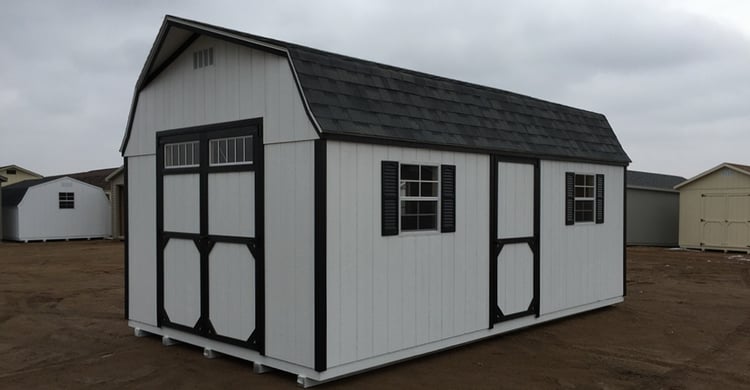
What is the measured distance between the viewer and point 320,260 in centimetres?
525

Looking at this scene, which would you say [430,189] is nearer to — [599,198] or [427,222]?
[427,222]

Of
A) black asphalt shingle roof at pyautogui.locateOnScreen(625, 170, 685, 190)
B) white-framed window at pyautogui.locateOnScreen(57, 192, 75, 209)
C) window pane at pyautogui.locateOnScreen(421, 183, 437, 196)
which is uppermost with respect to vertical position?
black asphalt shingle roof at pyautogui.locateOnScreen(625, 170, 685, 190)

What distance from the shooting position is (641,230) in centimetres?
2277

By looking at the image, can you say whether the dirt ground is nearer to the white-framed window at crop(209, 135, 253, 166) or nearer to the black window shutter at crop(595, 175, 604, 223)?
the black window shutter at crop(595, 175, 604, 223)

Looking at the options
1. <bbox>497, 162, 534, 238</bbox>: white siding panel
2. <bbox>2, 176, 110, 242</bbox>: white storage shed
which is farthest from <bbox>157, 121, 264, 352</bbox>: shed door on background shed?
<bbox>2, 176, 110, 242</bbox>: white storage shed

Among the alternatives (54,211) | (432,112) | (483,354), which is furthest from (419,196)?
(54,211)

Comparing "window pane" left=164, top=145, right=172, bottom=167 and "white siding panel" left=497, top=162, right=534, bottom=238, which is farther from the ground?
"window pane" left=164, top=145, right=172, bottom=167

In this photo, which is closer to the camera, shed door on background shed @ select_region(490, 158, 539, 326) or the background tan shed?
shed door on background shed @ select_region(490, 158, 539, 326)

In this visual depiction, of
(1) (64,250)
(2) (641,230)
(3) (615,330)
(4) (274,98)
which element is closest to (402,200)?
(4) (274,98)

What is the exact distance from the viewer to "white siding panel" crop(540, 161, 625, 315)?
8.06m

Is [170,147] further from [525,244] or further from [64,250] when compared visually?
[64,250]

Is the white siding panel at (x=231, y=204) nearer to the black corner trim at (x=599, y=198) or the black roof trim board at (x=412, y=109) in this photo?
the black roof trim board at (x=412, y=109)

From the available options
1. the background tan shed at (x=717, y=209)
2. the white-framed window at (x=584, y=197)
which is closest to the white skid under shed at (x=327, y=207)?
the white-framed window at (x=584, y=197)

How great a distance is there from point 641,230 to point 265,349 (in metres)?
20.4
